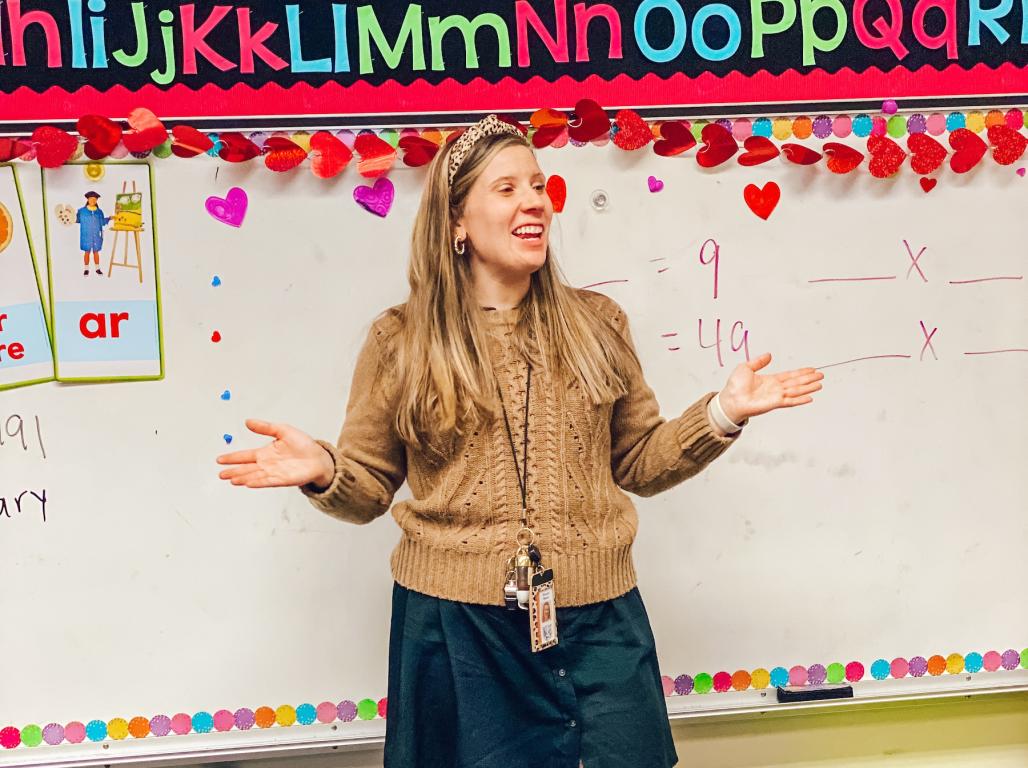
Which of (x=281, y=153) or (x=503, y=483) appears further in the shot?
(x=281, y=153)

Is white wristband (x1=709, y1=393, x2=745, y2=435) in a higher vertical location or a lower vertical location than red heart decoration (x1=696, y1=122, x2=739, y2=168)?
lower

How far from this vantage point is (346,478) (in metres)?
1.45

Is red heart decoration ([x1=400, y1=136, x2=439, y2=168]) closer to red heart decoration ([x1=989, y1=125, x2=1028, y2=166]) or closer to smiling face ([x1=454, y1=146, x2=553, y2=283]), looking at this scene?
smiling face ([x1=454, y1=146, x2=553, y2=283])

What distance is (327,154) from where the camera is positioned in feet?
5.83

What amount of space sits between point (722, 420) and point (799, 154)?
61 cm

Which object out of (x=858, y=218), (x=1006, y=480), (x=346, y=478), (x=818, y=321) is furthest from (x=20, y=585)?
(x=1006, y=480)

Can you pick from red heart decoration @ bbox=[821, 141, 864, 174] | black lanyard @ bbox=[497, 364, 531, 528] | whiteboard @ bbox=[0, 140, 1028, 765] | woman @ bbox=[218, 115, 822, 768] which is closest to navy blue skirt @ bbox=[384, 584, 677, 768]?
woman @ bbox=[218, 115, 822, 768]

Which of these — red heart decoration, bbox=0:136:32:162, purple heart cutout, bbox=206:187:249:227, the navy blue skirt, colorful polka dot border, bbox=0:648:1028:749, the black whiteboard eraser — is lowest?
the black whiteboard eraser

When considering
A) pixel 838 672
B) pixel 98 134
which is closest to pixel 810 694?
pixel 838 672

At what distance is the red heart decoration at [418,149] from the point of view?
5.82 ft

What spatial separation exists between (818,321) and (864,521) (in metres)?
0.35

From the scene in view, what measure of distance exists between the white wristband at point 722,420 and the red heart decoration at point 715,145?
53 cm

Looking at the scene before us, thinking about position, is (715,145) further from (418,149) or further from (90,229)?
(90,229)

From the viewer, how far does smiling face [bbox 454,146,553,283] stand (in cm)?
148
